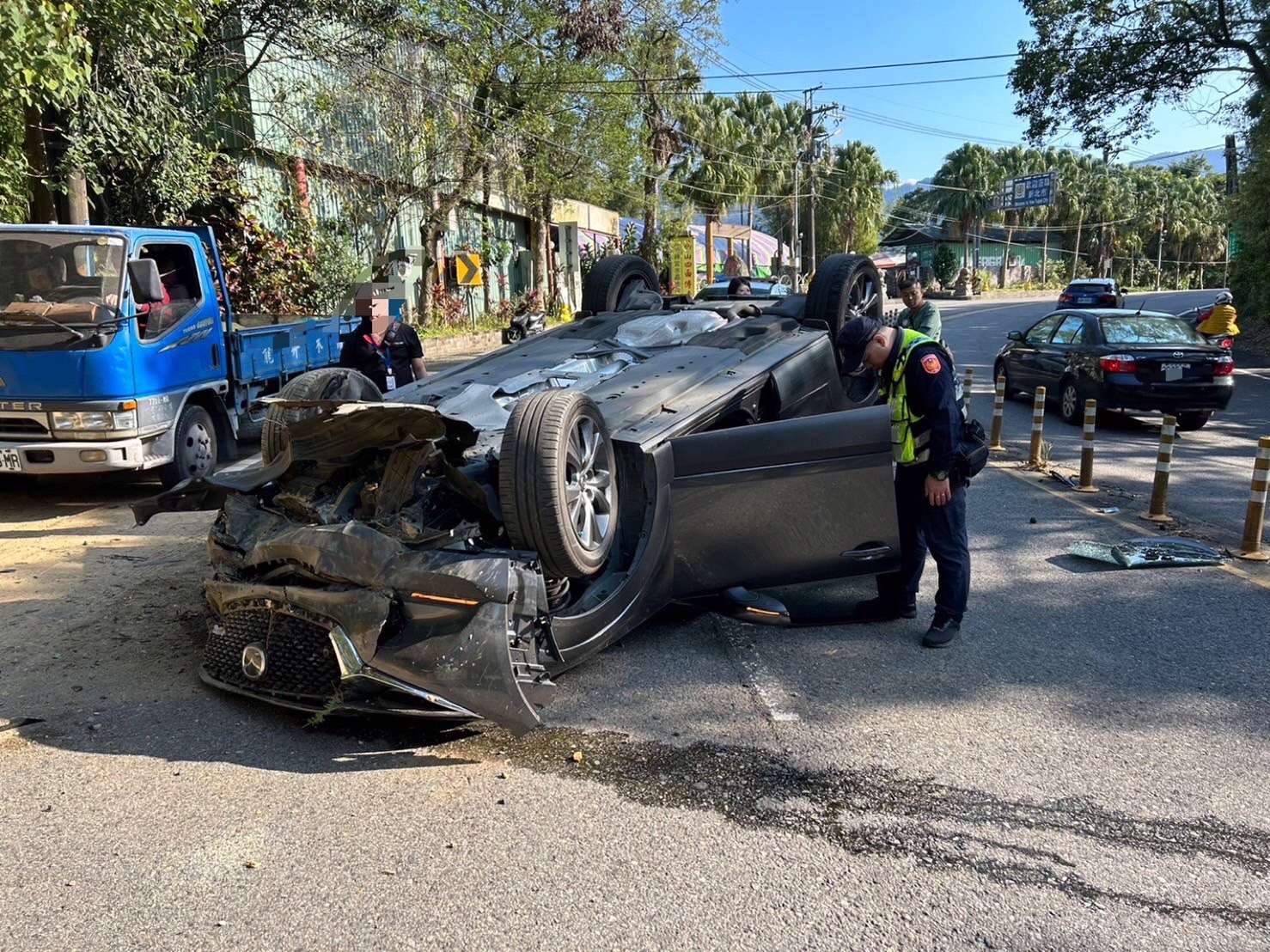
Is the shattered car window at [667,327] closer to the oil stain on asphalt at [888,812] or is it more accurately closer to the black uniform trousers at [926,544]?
the black uniform trousers at [926,544]

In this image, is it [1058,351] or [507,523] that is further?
[1058,351]

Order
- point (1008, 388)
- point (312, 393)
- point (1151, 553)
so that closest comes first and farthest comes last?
point (312, 393) → point (1151, 553) → point (1008, 388)

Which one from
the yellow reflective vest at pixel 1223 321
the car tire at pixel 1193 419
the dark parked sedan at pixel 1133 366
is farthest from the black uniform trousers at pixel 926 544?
the yellow reflective vest at pixel 1223 321

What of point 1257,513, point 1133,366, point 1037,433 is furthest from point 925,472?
point 1133,366

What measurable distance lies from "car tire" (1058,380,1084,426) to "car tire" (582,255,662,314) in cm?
638

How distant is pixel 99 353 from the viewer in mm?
6922

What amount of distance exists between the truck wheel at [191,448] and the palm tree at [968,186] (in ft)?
217

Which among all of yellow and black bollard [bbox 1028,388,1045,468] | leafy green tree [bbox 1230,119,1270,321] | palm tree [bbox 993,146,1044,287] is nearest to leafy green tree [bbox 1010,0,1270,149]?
leafy green tree [bbox 1230,119,1270,321]

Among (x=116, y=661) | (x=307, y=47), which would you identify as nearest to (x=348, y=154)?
(x=307, y=47)

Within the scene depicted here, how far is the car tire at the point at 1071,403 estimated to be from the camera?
38.4ft

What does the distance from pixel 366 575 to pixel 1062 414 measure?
35.5ft

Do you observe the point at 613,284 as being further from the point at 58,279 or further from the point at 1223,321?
the point at 1223,321

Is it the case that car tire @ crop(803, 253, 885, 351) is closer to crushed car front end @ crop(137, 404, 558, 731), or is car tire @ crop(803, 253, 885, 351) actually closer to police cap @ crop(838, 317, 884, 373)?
police cap @ crop(838, 317, 884, 373)

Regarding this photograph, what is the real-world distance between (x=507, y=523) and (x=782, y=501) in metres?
1.42
